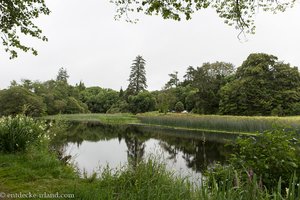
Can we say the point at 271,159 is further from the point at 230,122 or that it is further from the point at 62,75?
the point at 62,75

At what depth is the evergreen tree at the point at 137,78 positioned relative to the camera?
1967 inches

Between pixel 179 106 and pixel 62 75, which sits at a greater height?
pixel 62 75

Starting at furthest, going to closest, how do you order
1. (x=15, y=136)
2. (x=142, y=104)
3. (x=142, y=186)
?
1. (x=142, y=104)
2. (x=15, y=136)
3. (x=142, y=186)

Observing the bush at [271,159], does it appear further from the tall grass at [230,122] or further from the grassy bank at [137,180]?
the tall grass at [230,122]

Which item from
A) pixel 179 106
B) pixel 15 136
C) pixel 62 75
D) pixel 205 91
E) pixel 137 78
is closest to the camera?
pixel 15 136

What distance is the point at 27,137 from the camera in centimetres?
551

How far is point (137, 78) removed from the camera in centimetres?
5078

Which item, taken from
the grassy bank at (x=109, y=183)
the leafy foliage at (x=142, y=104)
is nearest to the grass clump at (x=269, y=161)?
the grassy bank at (x=109, y=183)

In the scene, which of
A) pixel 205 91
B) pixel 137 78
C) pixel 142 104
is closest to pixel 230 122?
pixel 205 91

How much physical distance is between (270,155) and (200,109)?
29.0 meters

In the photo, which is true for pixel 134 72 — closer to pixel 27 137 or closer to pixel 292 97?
pixel 292 97

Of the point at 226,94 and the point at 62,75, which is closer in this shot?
the point at 226,94

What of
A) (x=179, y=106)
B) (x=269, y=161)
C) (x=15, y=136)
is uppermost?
(x=179, y=106)

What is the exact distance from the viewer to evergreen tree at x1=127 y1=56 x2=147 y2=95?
164 ft
